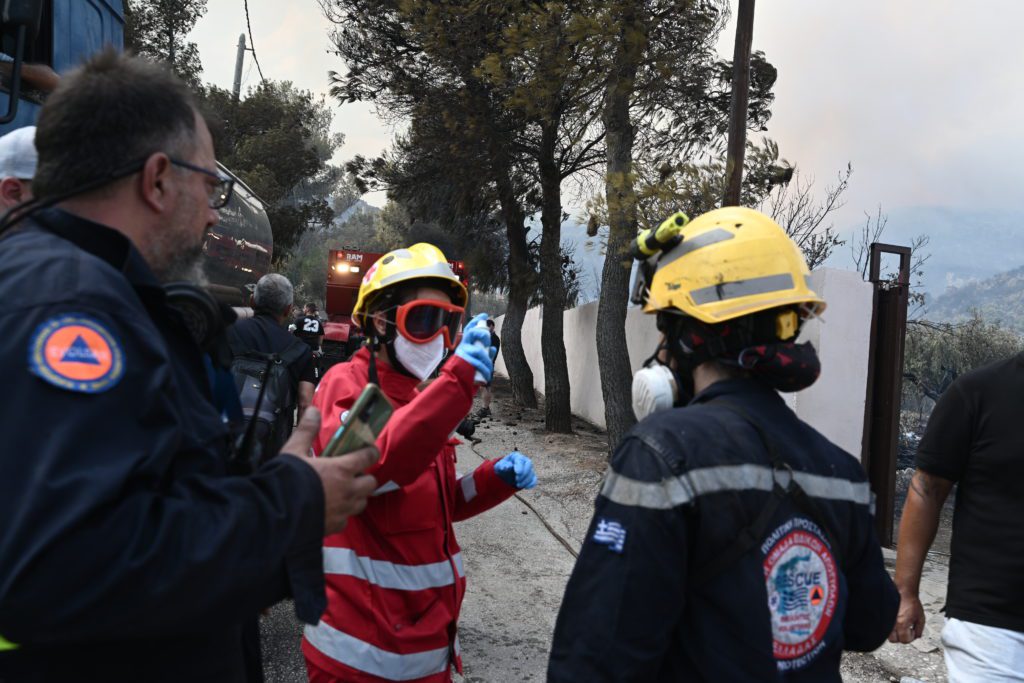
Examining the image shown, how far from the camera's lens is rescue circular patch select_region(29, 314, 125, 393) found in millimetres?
996

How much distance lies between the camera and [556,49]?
29.2 feet

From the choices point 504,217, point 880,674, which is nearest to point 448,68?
point 504,217

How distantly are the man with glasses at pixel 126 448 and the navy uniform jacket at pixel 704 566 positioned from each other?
51 centimetres

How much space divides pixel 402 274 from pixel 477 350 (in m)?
0.52

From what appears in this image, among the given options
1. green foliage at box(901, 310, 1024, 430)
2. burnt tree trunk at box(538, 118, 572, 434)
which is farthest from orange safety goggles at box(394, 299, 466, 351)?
burnt tree trunk at box(538, 118, 572, 434)

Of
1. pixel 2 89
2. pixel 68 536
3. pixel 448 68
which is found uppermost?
pixel 448 68

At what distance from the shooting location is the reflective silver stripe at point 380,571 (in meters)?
2.29

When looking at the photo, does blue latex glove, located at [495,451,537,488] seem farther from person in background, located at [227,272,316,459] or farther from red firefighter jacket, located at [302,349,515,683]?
person in background, located at [227,272,316,459]

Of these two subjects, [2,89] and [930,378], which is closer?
[2,89]

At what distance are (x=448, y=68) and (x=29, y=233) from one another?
38.4 feet

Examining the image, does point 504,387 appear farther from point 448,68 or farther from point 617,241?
point 617,241

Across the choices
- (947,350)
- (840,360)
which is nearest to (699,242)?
(840,360)

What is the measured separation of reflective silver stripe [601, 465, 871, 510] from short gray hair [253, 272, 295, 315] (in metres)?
4.14

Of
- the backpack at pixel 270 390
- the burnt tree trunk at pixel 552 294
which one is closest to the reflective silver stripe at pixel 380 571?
the backpack at pixel 270 390
